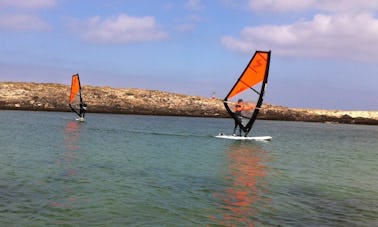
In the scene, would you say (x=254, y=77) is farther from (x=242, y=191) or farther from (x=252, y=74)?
(x=242, y=191)

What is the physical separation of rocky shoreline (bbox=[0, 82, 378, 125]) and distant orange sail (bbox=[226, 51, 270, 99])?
194ft

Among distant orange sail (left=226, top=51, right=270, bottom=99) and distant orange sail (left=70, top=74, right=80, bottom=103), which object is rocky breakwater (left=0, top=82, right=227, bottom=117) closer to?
distant orange sail (left=70, top=74, right=80, bottom=103)

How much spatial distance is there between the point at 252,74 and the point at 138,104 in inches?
2635

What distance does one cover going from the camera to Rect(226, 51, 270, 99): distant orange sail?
38.2 meters

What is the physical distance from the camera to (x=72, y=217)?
11422 mm

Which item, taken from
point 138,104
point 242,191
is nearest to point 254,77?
point 242,191

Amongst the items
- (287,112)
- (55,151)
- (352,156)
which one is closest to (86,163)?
(55,151)

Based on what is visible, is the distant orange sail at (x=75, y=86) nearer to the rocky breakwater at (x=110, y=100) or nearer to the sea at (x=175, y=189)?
the rocky breakwater at (x=110, y=100)

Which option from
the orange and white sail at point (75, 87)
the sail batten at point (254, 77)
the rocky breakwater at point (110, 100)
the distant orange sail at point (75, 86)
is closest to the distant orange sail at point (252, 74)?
the sail batten at point (254, 77)

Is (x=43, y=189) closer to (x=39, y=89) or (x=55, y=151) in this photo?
(x=55, y=151)

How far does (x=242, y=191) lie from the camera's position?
1609 centimetres

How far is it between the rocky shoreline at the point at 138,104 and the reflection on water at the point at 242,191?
72.9 m

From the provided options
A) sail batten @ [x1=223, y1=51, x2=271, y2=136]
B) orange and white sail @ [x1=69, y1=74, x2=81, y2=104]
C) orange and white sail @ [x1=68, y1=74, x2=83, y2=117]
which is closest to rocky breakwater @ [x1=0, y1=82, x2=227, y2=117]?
orange and white sail @ [x1=68, y1=74, x2=83, y2=117]

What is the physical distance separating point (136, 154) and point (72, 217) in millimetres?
14565
